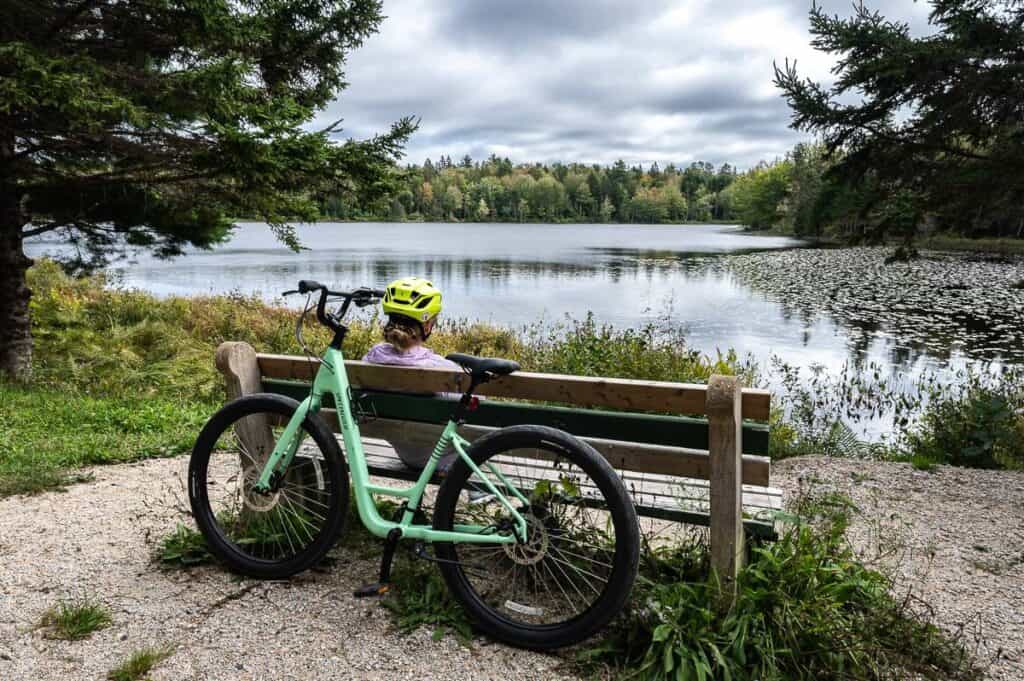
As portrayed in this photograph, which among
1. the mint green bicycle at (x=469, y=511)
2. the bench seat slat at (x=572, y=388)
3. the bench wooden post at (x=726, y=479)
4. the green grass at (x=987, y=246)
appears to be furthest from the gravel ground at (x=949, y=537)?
the green grass at (x=987, y=246)

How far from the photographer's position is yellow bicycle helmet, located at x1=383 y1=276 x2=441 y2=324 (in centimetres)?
347

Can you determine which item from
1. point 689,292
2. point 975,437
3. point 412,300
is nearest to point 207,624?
point 412,300

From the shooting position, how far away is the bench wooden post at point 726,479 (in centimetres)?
262

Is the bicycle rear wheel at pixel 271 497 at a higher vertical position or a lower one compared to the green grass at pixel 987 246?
lower

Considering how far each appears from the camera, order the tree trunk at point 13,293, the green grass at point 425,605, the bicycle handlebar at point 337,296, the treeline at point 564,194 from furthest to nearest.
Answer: the treeline at point 564,194 < the tree trunk at point 13,293 < the bicycle handlebar at point 337,296 < the green grass at point 425,605

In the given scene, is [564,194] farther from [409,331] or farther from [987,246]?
[409,331]

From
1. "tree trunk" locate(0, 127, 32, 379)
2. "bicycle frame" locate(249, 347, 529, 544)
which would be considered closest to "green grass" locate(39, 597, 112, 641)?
"bicycle frame" locate(249, 347, 529, 544)

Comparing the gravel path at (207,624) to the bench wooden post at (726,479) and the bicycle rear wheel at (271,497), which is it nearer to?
the bicycle rear wheel at (271,497)

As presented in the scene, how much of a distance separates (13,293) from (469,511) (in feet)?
26.9

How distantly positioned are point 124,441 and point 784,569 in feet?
18.6

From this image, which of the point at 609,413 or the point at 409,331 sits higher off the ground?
the point at 409,331

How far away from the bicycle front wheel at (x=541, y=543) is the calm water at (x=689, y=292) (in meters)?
9.80

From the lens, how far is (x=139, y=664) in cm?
270

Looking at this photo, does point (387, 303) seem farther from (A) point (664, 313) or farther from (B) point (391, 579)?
(A) point (664, 313)
